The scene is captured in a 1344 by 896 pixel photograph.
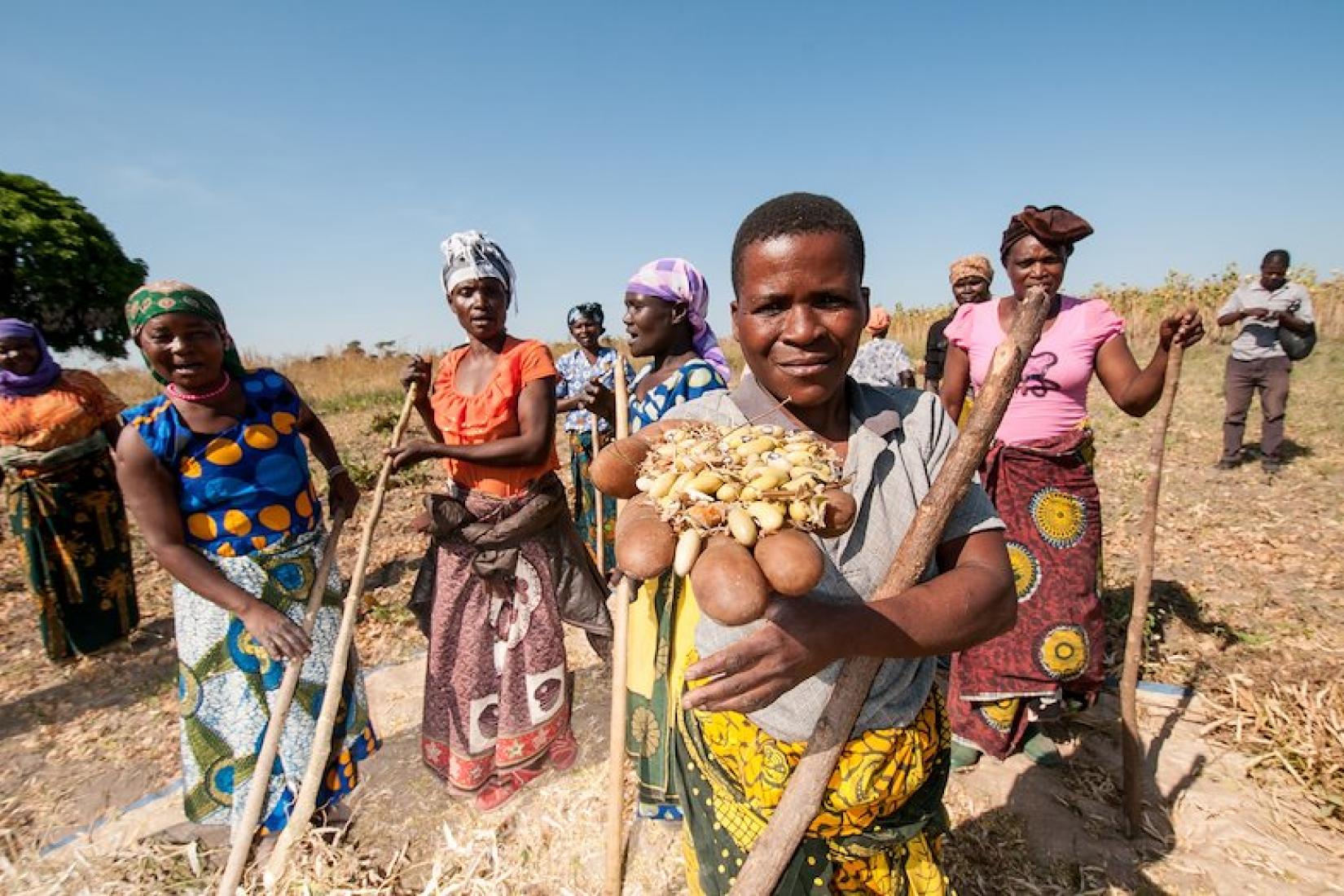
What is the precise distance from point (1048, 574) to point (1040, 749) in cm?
104

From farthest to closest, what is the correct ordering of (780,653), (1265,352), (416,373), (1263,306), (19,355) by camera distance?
(1265,352) < (1263,306) < (19,355) < (416,373) < (780,653)

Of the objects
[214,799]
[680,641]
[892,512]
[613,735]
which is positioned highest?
[892,512]

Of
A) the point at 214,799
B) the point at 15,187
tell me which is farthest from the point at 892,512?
the point at 15,187

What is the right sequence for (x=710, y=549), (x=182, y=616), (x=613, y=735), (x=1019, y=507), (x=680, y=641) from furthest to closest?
1. (x=1019, y=507)
2. (x=182, y=616)
3. (x=613, y=735)
4. (x=680, y=641)
5. (x=710, y=549)

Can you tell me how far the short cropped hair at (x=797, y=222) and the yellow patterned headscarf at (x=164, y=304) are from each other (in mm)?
2040

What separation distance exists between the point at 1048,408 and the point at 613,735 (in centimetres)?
231

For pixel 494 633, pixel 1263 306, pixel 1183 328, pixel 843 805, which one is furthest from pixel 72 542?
pixel 1263 306

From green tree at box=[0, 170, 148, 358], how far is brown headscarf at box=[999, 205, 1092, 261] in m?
16.7

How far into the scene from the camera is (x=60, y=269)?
12.2 metres

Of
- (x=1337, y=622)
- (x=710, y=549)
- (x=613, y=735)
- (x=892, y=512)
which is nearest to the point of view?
(x=710, y=549)

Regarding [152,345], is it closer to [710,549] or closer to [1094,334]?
[710,549]

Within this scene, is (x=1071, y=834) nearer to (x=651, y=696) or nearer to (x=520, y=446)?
(x=651, y=696)

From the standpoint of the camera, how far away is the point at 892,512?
1.27 meters

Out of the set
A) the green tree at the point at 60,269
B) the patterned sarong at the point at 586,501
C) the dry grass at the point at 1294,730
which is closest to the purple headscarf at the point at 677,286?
the patterned sarong at the point at 586,501
